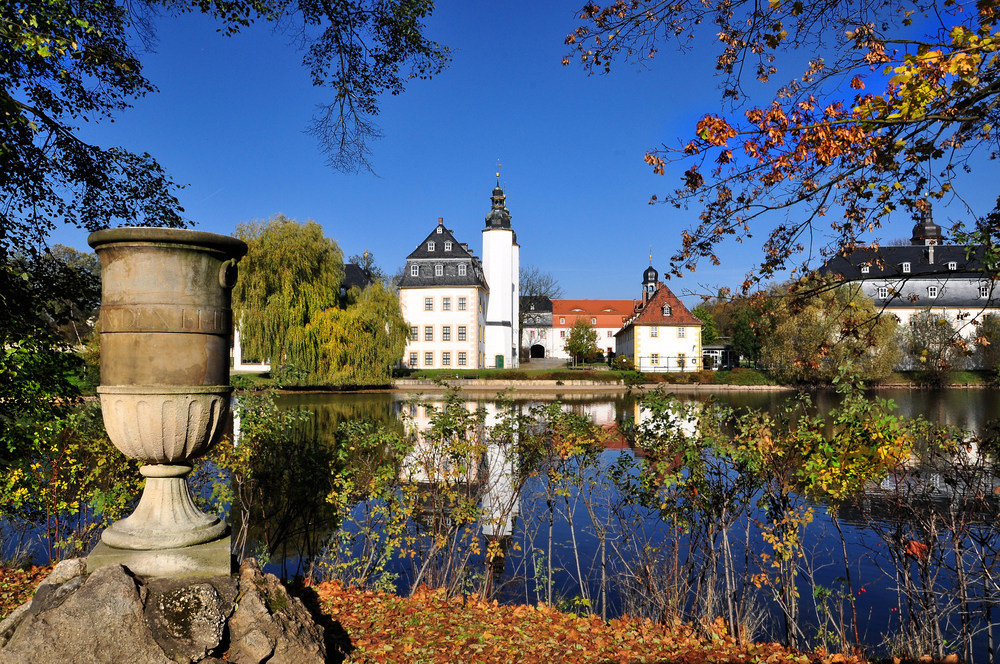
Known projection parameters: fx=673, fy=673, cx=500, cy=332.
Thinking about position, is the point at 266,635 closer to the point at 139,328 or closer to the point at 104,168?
the point at 139,328

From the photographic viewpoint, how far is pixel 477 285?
4644cm

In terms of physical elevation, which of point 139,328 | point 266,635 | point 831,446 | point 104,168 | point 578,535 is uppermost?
point 104,168

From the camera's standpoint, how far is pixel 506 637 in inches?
176

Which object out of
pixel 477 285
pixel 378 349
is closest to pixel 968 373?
pixel 477 285

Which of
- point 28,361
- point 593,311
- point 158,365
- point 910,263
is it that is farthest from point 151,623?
point 593,311

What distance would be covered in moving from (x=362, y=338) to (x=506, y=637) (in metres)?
26.3

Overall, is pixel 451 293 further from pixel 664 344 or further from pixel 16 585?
pixel 16 585

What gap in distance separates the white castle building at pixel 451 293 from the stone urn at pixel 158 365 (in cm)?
4052

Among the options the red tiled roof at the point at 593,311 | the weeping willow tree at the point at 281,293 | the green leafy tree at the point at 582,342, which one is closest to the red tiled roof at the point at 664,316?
the green leafy tree at the point at 582,342

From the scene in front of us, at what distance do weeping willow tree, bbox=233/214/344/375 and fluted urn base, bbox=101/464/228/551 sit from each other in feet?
81.7

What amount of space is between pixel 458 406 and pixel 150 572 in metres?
2.79

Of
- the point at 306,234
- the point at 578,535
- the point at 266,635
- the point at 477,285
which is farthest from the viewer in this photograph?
the point at 477,285

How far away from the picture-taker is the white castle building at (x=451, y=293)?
46156 mm

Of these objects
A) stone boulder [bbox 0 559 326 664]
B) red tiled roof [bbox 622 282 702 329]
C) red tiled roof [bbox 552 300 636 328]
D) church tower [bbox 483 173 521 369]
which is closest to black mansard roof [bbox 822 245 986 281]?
stone boulder [bbox 0 559 326 664]
